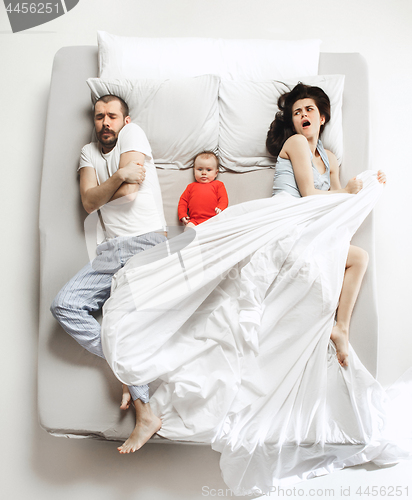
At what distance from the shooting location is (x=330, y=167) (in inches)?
61.2

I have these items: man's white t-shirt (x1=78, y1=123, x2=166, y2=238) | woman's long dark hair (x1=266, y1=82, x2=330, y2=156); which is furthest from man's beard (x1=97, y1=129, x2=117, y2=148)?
woman's long dark hair (x1=266, y1=82, x2=330, y2=156)

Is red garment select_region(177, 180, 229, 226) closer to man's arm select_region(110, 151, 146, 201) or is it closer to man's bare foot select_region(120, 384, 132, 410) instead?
man's arm select_region(110, 151, 146, 201)

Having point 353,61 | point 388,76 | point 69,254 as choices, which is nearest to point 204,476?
point 69,254

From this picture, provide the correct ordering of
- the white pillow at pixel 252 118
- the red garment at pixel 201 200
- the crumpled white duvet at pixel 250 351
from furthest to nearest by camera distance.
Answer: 1. the white pillow at pixel 252 118
2. the red garment at pixel 201 200
3. the crumpled white duvet at pixel 250 351

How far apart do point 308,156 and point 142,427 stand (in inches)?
46.8

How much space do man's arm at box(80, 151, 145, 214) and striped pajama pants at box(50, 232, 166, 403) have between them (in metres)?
0.17

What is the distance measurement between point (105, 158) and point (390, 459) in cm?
159

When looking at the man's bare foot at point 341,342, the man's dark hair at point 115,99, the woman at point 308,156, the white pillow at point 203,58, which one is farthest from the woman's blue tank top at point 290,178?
the man's dark hair at point 115,99

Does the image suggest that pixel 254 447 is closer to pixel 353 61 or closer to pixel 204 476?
pixel 204 476

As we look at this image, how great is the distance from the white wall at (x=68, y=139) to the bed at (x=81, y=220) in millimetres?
177

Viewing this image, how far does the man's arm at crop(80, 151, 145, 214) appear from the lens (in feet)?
4.58

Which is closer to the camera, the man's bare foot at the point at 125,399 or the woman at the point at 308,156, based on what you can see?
the man's bare foot at the point at 125,399

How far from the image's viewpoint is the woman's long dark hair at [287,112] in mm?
1537

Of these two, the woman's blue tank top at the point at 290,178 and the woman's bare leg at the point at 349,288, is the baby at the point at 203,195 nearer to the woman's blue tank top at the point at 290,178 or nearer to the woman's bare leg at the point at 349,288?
the woman's blue tank top at the point at 290,178
